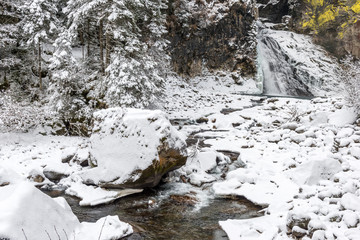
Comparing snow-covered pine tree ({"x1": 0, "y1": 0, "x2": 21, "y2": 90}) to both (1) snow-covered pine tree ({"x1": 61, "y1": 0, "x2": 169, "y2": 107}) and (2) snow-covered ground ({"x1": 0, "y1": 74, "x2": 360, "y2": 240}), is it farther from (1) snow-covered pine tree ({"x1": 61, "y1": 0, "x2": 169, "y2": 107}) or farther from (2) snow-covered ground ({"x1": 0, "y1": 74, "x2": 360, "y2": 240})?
(2) snow-covered ground ({"x1": 0, "y1": 74, "x2": 360, "y2": 240})

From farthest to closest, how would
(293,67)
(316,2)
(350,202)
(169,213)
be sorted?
(316,2) → (293,67) → (169,213) → (350,202)

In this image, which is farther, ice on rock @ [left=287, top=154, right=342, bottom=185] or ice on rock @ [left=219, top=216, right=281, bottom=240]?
ice on rock @ [left=287, top=154, right=342, bottom=185]

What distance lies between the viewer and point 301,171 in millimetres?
6891

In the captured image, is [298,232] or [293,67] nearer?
[298,232]

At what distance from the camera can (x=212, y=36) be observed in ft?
98.0

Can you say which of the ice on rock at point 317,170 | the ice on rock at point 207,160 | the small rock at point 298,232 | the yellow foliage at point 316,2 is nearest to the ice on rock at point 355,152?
the ice on rock at point 317,170

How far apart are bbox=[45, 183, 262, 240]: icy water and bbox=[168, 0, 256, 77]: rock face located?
22.4 metres

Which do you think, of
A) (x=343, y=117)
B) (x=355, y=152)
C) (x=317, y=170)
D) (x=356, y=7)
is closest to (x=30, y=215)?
(x=317, y=170)

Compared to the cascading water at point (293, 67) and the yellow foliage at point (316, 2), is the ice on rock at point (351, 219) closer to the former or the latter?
the cascading water at point (293, 67)

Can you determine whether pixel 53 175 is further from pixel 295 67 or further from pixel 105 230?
pixel 295 67

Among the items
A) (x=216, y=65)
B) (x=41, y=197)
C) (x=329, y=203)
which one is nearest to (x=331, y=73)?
(x=216, y=65)

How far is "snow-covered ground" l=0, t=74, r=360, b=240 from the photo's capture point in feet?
13.4

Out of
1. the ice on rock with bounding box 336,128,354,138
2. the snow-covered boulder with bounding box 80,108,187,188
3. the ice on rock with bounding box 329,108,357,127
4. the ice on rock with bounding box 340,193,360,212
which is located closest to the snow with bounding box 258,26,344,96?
the ice on rock with bounding box 329,108,357,127

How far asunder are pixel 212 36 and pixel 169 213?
2712 cm
